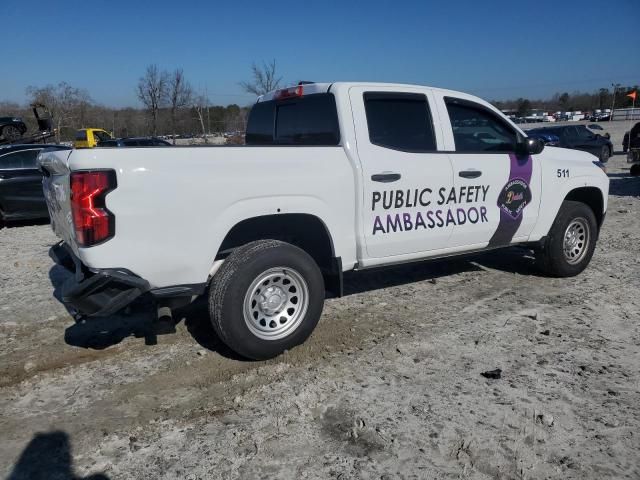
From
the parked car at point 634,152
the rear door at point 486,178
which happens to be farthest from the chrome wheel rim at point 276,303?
the parked car at point 634,152

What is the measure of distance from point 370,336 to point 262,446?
1.71 m

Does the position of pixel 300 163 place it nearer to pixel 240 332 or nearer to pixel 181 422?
pixel 240 332

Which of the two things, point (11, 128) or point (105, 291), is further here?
point (11, 128)

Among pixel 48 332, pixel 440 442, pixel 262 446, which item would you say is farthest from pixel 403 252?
pixel 48 332

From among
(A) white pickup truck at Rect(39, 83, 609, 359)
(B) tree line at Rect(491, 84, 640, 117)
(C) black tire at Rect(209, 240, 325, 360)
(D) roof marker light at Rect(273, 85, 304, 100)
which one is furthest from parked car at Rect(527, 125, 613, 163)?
(B) tree line at Rect(491, 84, 640, 117)

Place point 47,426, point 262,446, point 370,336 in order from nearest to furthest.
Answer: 1. point 262,446
2. point 47,426
3. point 370,336

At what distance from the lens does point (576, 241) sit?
583 cm

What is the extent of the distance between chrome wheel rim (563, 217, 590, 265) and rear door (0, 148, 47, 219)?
9019mm

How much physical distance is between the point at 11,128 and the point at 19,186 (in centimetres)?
898

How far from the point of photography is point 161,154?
3.21 meters

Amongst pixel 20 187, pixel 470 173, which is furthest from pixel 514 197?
pixel 20 187

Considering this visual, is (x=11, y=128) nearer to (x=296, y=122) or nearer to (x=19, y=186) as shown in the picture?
(x=19, y=186)

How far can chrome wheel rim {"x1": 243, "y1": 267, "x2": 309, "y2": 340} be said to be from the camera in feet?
12.1

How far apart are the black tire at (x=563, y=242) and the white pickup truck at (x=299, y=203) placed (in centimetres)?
2
